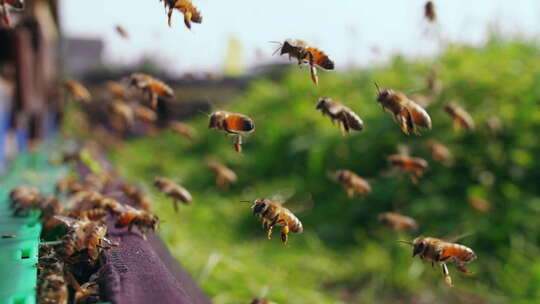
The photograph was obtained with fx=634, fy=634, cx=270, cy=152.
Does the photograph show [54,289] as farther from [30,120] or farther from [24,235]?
[30,120]

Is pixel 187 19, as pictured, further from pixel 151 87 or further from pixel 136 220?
pixel 151 87

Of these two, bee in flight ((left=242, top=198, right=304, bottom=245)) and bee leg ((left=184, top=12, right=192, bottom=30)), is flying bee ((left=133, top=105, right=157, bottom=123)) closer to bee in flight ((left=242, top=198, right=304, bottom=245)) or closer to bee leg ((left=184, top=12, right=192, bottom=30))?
bee leg ((left=184, top=12, right=192, bottom=30))

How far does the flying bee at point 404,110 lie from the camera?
2730mm

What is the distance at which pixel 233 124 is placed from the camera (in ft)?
8.95


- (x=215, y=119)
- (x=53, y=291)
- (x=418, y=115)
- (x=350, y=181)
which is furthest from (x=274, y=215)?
(x=350, y=181)

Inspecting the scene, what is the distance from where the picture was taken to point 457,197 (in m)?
6.37

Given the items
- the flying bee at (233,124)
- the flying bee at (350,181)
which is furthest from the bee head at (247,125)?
the flying bee at (350,181)

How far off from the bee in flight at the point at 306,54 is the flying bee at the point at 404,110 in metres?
0.27

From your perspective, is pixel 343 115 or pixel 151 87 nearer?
pixel 343 115

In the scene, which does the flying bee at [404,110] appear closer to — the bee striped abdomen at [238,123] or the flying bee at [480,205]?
the bee striped abdomen at [238,123]

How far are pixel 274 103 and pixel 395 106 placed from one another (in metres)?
8.09

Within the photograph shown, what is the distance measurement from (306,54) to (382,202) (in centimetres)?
407

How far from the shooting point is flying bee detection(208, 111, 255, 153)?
266cm

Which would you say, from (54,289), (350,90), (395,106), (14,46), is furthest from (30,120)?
(54,289)
